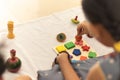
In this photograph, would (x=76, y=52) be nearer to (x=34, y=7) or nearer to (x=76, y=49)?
(x=76, y=49)

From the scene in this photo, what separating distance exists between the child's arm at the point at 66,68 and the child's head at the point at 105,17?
406 millimetres

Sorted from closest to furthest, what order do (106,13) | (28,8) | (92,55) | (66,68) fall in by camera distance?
(106,13), (66,68), (92,55), (28,8)

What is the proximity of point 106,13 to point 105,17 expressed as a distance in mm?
11

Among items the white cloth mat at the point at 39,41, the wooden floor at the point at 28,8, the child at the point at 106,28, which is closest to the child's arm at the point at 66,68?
the white cloth mat at the point at 39,41

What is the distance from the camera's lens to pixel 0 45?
653 millimetres

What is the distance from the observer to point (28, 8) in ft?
5.79

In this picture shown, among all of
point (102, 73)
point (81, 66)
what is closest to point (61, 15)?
point (81, 66)

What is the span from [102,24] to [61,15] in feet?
2.81

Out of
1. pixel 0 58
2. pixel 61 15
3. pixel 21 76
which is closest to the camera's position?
pixel 0 58

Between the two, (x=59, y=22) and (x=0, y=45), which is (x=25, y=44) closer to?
(x=59, y=22)

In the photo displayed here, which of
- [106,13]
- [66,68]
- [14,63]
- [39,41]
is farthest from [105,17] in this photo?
[39,41]

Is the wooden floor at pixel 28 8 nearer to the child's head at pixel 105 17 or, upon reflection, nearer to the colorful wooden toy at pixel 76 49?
the colorful wooden toy at pixel 76 49

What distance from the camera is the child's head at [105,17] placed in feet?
2.02

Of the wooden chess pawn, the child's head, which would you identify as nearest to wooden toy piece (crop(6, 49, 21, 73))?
the wooden chess pawn
